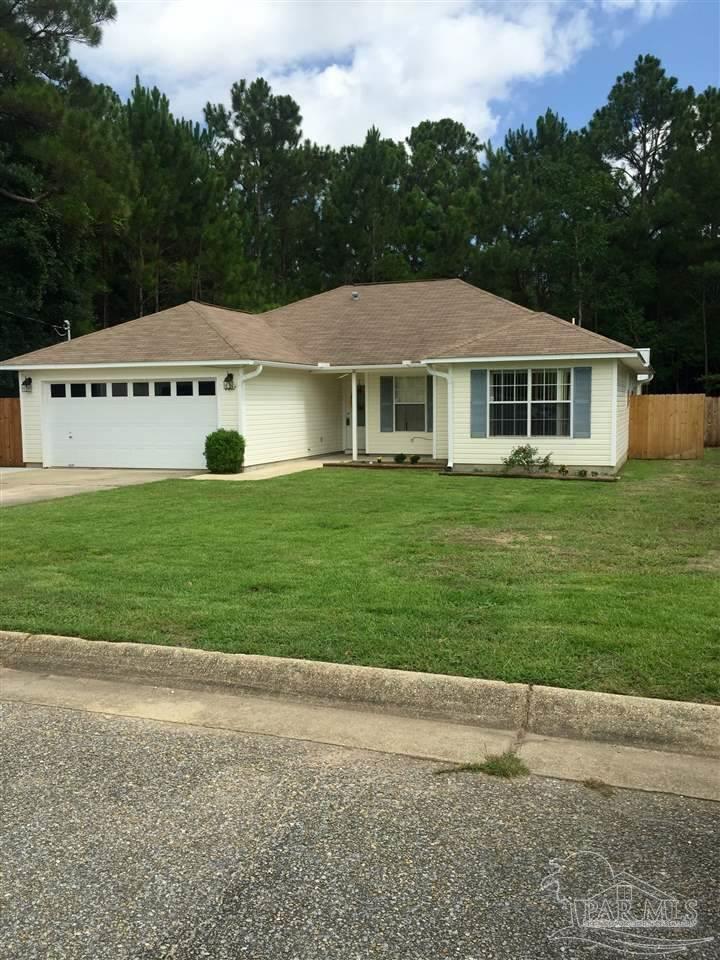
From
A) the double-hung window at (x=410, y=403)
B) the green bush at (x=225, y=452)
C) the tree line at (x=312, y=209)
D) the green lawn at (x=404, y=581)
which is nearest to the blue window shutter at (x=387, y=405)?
the double-hung window at (x=410, y=403)

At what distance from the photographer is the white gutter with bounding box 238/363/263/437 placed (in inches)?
702

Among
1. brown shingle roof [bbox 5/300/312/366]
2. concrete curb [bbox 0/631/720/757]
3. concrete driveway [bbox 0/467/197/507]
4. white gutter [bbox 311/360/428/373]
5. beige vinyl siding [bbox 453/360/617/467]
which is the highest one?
brown shingle roof [bbox 5/300/312/366]

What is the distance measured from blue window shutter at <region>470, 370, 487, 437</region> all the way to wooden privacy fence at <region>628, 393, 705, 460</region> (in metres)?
5.82

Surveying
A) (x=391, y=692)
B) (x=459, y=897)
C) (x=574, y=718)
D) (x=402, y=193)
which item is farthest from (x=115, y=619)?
(x=402, y=193)

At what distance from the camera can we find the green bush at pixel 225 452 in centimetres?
1738

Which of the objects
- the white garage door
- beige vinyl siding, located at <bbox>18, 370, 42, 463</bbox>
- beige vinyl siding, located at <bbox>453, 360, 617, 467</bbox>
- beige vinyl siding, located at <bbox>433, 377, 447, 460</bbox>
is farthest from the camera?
beige vinyl siding, located at <bbox>18, 370, 42, 463</bbox>

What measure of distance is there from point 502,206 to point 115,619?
32333 mm

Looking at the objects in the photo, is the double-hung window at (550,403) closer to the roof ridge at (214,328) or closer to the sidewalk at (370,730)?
the roof ridge at (214,328)

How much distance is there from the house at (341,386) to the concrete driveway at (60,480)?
802 millimetres

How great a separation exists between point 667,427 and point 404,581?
16321 millimetres

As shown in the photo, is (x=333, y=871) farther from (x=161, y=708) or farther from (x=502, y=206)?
(x=502, y=206)

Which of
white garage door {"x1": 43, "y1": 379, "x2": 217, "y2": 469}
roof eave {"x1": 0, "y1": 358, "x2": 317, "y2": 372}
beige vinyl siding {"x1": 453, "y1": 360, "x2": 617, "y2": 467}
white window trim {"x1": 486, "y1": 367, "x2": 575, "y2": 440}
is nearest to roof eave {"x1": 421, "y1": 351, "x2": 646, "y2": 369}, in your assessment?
beige vinyl siding {"x1": 453, "y1": 360, "x2": 617, "y2": 467}

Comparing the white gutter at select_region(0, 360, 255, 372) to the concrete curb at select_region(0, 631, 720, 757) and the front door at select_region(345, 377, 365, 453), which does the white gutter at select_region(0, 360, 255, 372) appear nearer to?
the front door at select_region(345, 377, 365, 453)

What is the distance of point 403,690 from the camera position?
4.50 m
